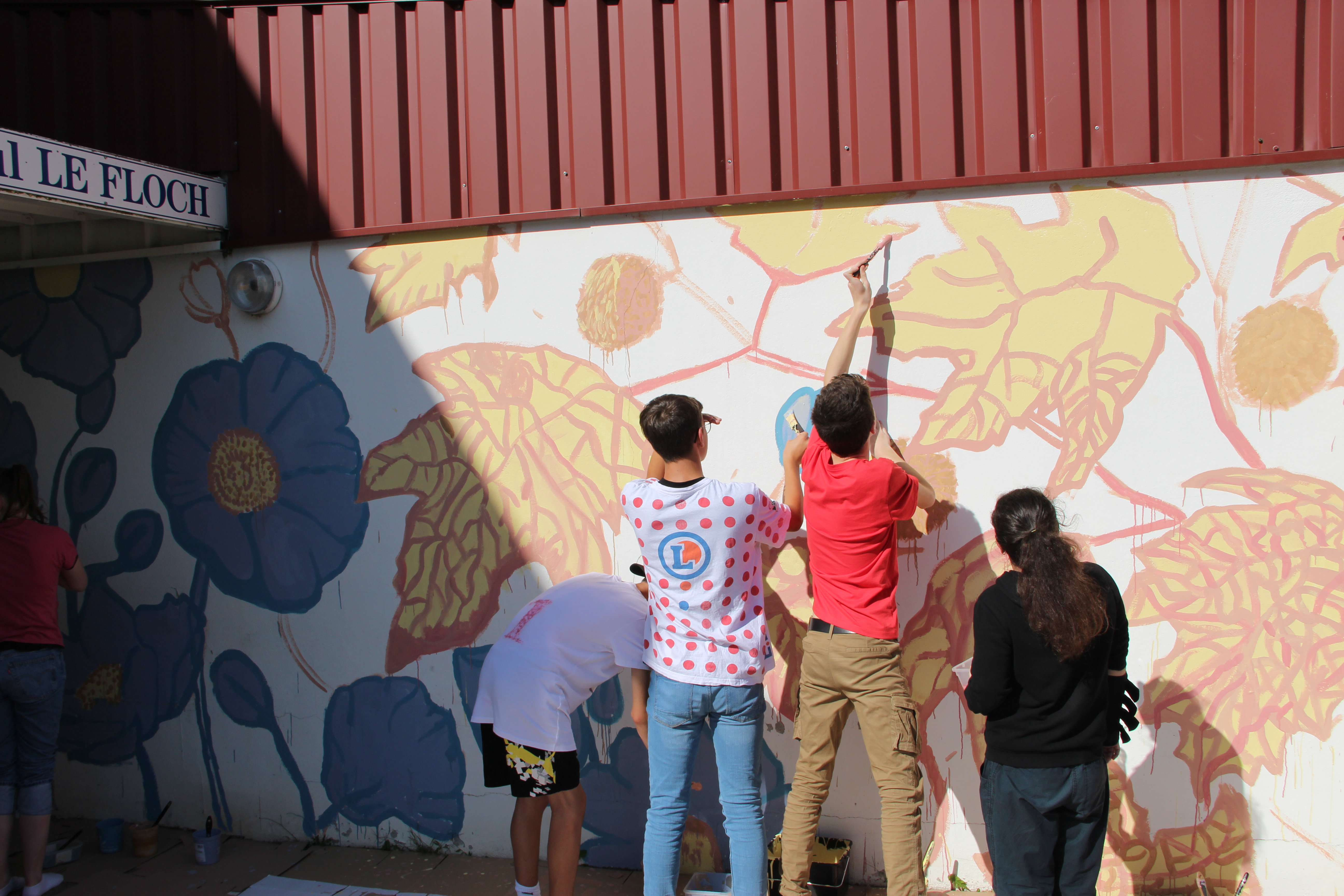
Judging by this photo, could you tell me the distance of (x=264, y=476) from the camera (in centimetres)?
384

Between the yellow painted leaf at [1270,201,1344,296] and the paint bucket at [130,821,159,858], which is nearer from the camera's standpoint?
the yellow painted leaf at [1270,201,1344,296]

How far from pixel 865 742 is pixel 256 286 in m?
3.17

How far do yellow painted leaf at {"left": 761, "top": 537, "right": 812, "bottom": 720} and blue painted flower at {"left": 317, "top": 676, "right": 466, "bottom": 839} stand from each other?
55.0 inches

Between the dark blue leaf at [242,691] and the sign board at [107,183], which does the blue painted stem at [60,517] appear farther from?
the sign board at [107,183]

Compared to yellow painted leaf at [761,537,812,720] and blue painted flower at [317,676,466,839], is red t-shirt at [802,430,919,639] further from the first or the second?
blue painted flower at [317,676,466,839]

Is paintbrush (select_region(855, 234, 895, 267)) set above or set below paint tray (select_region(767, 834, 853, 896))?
Result: above

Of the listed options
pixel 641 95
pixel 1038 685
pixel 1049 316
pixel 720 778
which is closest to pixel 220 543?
pixel 720 778

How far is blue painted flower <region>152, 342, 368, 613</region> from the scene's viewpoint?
3.76 meters

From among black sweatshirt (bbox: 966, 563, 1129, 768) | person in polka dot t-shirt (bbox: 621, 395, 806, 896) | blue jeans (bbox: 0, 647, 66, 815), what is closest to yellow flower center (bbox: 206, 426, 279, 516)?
blue jeans (bbox: 0, 647, 66, 815)

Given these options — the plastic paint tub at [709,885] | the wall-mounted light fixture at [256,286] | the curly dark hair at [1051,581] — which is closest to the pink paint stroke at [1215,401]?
the curly dark hair at [1051,581]

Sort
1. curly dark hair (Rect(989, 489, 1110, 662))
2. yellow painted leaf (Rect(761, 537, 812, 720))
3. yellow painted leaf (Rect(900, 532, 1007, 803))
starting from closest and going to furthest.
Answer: curly dark hair (Rect(989, 489, 1110, 662)) < yellow painted leaf (Rect(900, 532, 1007, 803)) < yellow painted leaf (Rect(761, 537, 812, 720))

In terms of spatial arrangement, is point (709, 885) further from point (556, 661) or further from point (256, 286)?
point (256, 286)

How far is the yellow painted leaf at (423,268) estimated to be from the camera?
3.59 metres

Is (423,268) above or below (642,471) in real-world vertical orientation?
above
